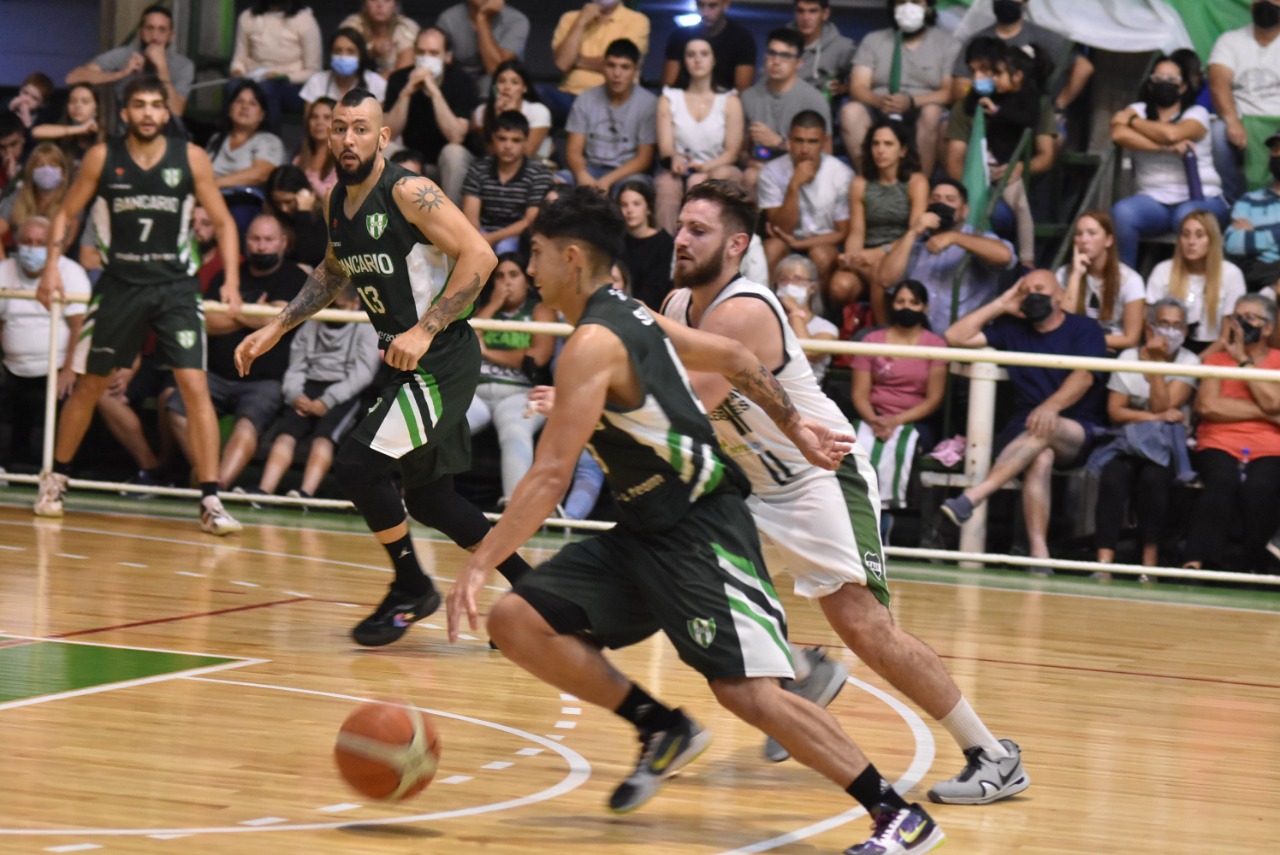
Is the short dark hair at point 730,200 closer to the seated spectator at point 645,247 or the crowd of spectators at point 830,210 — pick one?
the crowd of spectators at point 830,210

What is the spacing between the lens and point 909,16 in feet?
39.5

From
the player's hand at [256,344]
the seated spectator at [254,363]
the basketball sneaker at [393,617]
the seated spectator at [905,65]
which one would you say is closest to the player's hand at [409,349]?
the player's hand at [256,344]

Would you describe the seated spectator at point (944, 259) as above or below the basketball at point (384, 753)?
→ above

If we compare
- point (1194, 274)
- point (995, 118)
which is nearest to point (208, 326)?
point (995, 118)

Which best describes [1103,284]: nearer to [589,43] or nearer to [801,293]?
[801,293]

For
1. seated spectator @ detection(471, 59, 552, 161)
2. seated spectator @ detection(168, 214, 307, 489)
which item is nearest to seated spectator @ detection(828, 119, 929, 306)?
seated spectator @ detection(471, 59, 552, 161)

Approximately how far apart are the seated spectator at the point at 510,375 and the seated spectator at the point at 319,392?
0.81 metres

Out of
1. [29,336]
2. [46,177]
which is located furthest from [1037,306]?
[46,177]

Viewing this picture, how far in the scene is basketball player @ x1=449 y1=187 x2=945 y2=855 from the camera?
12.6ft

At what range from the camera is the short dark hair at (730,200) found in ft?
14.8

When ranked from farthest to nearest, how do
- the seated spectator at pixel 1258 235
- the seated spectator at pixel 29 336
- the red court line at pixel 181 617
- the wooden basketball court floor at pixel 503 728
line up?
the seated spectator at pixel 29 336
the seated spectator at pixel 1258 235
the red court line at pixel 181 617
the wooden basketball court floor at pixel 503 728

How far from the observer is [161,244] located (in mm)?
9133

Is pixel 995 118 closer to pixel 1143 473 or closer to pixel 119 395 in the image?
pixel 1143 473

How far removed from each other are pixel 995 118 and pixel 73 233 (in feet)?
20.3
